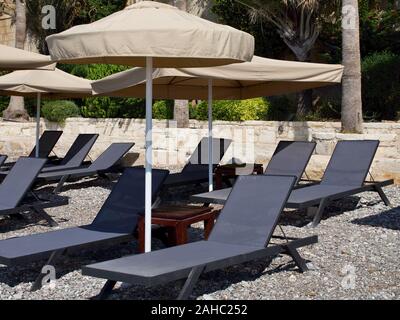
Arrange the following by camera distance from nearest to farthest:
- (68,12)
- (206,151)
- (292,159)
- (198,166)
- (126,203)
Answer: (126,203), (292,159), (198,166), (206,151), (68,12)

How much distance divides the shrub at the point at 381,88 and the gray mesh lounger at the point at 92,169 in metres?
5.47

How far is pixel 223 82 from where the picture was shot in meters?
10.4

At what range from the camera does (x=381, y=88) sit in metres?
14.6

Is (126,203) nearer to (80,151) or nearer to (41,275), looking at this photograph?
(41,275)

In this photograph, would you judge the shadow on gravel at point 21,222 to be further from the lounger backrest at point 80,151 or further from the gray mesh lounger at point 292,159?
the lounger backrest at point 80,151

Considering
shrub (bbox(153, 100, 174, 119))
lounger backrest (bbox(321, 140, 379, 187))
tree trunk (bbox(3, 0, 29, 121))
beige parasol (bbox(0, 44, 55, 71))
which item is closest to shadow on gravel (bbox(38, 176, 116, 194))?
beige parasol (bbox(0, 44, 55, 71))

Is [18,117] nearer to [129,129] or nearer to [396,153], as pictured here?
[129,129]

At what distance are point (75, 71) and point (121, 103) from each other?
4.00 metres

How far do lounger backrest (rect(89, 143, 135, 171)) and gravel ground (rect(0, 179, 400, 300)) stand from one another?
12.2 ft

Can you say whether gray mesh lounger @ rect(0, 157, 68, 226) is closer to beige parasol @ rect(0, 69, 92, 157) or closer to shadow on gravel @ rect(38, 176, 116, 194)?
shadow on gravel @ rect(38, 176, 116, 194)

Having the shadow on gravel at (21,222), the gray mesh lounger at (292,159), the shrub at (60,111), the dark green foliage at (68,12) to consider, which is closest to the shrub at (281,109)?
the gray mesh lounger at (292,159)

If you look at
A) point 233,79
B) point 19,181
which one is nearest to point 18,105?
point 19,181

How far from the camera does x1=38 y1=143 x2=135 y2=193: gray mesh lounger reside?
36.1ft

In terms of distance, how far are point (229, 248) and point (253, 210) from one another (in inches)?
21.8
